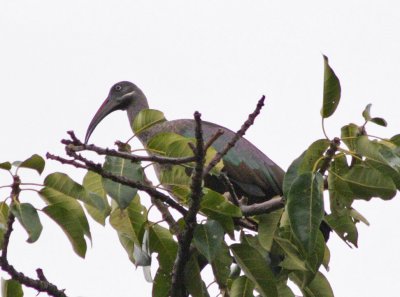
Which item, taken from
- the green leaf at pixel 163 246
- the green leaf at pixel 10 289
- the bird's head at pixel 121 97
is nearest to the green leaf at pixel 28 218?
the green leaf at pixel 10 289

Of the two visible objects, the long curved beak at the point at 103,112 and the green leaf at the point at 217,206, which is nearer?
the green leaf at the point at 217,206

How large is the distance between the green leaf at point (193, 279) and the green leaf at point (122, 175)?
29.1 inches

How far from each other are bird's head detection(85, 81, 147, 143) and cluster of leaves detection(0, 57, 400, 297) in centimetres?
411

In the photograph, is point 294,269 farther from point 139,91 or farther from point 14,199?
point 139,91

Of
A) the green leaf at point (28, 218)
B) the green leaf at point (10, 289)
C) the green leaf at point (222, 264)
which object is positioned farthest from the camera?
the green leaf at point (222, 264)

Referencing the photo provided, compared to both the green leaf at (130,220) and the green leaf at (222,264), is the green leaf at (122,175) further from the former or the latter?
the green leaf at (222,264)

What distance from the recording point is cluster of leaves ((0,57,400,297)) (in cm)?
358

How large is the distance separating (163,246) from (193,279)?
248 mm

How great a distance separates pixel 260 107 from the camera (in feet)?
11.9

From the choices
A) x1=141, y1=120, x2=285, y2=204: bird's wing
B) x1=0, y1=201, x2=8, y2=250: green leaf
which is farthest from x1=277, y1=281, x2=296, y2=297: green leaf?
x1=141, y1=120, x2=285, y2=204: bird's wing

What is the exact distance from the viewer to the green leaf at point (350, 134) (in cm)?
371

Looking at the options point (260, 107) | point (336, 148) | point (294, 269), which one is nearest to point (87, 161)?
point (260, 107)

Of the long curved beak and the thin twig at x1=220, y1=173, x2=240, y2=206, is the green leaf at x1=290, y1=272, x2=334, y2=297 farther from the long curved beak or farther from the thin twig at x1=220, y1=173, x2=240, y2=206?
the long curved beak

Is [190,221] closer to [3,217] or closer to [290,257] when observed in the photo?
[290,257]
